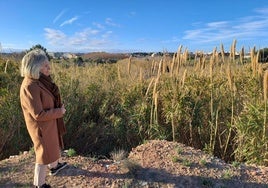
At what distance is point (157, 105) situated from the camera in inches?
268

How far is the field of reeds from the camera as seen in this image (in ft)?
19.2

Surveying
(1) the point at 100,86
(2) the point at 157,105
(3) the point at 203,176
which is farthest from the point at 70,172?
(1) the point at 100,86

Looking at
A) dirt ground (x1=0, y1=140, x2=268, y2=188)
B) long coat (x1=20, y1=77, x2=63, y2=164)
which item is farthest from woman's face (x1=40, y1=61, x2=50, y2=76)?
dirt ground (x1=0, y1=140, x2=268, y2=188)

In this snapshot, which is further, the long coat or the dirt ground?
the dirt ground

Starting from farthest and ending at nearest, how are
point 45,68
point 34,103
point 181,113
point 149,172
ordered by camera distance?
1. point 181,113
2. point 149,172
3. point 45,68
4. point 34,103

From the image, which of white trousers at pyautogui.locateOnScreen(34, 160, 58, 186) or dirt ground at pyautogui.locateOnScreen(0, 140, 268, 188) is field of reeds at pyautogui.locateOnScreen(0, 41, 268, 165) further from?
white trousers at pyautogui.locateOnScreen(34, 160, 58, 186)

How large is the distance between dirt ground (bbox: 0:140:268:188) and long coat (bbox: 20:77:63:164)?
1.71 feet

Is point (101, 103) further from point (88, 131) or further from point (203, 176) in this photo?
point (203, 176)

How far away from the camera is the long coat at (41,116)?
14.8 feet

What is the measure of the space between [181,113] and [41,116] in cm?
250

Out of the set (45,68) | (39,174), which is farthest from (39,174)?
(45,68)

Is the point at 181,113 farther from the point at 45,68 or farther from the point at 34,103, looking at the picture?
the point at 34,103

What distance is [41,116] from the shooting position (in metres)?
4.51

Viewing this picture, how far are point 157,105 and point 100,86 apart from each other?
2.23 meters
